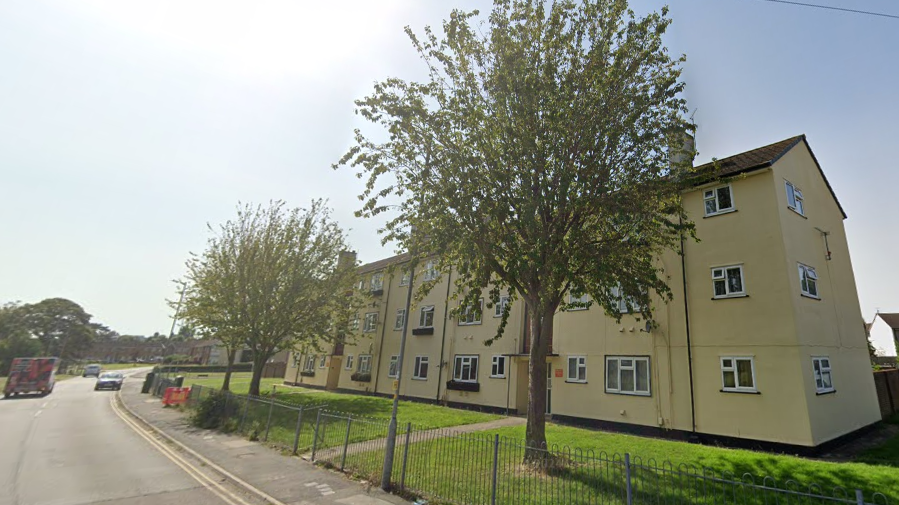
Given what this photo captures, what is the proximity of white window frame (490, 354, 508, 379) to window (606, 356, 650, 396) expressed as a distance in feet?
20.9

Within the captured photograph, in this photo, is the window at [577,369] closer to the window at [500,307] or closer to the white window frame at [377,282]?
the window at [500,307]

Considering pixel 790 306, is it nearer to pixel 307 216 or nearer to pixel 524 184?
pixel 524 184

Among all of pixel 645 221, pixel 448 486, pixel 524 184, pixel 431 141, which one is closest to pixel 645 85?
pixel 645 221

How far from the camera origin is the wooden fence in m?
19.0

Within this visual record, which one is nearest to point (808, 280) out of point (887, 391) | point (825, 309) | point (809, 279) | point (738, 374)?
point (809, 279)

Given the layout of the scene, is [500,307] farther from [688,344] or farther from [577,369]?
[688,344]

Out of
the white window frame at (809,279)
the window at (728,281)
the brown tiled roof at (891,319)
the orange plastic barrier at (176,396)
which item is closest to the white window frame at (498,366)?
the window at (728,281)

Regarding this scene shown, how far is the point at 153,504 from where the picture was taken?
328 inches

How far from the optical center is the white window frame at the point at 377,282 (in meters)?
34.3

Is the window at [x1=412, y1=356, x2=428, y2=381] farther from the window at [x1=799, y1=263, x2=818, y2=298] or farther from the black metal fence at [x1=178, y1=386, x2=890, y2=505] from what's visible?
the window at [x1=799, y1=263, x2=818, y2=298]

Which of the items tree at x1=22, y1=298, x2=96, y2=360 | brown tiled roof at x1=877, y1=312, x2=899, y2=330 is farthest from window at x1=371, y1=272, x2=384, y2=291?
tree at x1=22, y1=298, x2=96, y2=360

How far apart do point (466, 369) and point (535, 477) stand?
15521 mm

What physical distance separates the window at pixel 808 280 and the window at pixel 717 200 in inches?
127

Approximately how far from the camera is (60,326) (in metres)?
80.8
